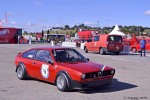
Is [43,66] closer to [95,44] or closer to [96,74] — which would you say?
[96,74]

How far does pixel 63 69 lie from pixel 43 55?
1.51 metres

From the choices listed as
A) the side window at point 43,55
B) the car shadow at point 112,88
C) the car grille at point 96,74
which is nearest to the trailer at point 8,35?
the side window at point 43,55

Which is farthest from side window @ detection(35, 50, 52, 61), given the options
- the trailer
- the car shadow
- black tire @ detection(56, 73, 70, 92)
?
the trailer

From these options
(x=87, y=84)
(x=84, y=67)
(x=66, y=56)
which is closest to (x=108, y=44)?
(x=66, y=56)

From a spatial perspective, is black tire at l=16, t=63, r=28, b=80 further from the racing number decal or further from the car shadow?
the car shadow

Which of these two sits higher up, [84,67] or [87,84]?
[84,67]

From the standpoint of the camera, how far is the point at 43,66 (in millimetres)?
10711

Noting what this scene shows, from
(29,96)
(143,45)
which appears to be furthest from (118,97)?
(143,45)

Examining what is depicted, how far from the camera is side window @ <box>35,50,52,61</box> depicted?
427 inches

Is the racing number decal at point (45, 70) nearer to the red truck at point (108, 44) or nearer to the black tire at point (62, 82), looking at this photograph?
the black tire at point (62, 82)

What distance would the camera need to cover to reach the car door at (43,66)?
10.5m

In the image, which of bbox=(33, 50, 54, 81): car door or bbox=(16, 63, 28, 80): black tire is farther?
bbox=(16, 63, 28, 80): black tire

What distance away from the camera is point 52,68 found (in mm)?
10305

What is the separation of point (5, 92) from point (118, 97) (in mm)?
3224
